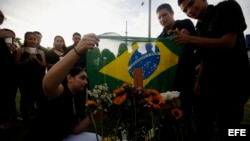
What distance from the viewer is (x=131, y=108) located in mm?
1497

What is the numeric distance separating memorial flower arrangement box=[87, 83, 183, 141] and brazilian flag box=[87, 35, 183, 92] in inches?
57.7

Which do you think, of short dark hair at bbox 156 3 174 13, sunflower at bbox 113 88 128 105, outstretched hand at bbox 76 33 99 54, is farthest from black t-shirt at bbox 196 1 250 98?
short dark hair at bbox 156 3 174 13

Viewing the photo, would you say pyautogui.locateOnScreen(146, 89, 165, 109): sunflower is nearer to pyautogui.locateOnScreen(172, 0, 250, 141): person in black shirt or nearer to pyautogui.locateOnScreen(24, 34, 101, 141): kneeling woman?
pyautogui.locateOnScreen(24, 34, 101, 141): kneeling woman

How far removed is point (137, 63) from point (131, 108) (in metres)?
1.61

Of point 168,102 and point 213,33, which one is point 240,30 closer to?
point 213,33

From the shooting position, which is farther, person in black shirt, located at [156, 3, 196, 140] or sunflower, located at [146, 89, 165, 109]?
person in black shirt, located at [156, 3, 196, 140]

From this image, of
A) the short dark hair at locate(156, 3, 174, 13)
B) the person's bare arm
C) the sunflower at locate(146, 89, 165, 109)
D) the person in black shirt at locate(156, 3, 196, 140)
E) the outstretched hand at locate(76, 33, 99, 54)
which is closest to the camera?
the outstretched hand at locate(76, 33, 99, 54)

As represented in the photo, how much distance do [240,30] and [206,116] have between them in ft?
2.64

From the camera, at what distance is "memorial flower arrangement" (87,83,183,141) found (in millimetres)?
1470

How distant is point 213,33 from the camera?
85.3 inches

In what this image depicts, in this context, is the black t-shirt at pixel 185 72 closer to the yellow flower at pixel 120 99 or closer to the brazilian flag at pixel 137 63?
the brazilian flag at pixel 137 63

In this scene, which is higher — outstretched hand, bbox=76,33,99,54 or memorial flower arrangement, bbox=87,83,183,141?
outstretched hand, bbox=76,33,99,54

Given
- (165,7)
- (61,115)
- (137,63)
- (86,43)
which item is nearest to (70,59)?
(86,43)

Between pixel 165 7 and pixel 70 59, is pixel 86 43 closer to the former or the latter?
pixel 70 59
